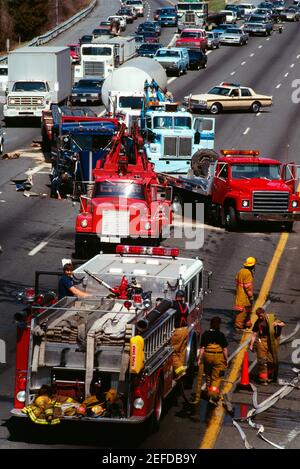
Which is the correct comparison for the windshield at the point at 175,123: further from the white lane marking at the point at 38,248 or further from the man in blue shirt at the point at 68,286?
the man in blue shirt at the point at 68,286

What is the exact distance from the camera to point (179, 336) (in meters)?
20.5

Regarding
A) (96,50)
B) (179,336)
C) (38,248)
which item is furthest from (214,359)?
(96,50)

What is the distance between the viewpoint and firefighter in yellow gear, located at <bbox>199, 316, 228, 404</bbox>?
2066 centimetres

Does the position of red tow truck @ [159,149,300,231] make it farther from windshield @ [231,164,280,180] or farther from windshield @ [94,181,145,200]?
windshield @ [94,181,145,200]

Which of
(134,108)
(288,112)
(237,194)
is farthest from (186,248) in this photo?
(288,112)

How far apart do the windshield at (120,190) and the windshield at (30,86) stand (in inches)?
1061

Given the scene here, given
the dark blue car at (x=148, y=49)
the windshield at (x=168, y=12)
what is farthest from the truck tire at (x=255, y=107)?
the windshield at (x=168, y=12)

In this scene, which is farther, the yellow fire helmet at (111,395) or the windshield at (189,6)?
the windshield at (189,6)

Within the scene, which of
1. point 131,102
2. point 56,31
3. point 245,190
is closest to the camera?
point 245,190

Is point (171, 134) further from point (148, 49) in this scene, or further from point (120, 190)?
point (148, 49)

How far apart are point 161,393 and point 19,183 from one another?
27463mm

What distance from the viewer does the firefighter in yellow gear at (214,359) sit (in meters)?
20.7

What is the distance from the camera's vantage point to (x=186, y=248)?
35750 millimetres

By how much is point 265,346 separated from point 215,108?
4538cm
